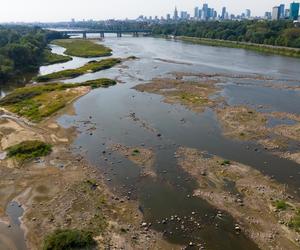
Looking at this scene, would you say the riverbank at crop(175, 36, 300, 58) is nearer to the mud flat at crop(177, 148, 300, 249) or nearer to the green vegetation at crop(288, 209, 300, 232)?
the mud flat at crop(177, 148, 300, 249)

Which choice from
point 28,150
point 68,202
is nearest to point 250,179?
point 68,202

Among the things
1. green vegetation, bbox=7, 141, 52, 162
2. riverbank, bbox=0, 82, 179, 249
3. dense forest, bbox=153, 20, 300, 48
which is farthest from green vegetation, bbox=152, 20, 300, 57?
riverbank, bbox=0, 82, 179, 249

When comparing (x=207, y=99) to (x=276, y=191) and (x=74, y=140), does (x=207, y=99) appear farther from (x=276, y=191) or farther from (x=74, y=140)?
(x=276, y=191)

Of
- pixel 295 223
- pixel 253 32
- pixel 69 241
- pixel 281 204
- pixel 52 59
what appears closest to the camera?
pixel 69 241

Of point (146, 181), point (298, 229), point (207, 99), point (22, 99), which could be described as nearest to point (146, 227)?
point (146, 181)

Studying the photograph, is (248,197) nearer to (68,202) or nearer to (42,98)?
(68,202)

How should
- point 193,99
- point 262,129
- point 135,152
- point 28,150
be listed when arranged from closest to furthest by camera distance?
1. point 135,152
2. point 28,150
3. point 262,129
4. point 193,99
